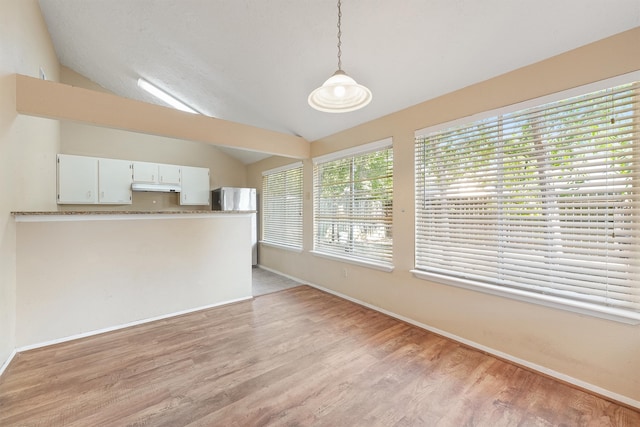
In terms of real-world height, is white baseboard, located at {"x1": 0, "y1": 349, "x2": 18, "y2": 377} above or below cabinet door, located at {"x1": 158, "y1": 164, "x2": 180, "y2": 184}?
below

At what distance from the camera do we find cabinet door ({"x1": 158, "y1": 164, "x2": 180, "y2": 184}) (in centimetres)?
517

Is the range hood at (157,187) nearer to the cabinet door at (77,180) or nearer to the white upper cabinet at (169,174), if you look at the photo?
the white upper cabinet at (169,174)

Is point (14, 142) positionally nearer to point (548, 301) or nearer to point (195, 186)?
point (195, 186)

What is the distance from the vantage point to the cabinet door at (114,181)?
4.56m

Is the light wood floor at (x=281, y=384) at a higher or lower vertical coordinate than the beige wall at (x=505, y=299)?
lower

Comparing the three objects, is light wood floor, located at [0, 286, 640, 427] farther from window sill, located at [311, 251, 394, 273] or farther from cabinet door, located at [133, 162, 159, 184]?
cabinet door, located at [133, 162, 159, 184]

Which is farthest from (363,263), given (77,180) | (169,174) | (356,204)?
(77,180)

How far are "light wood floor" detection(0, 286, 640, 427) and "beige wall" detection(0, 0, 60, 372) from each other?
2.00ft

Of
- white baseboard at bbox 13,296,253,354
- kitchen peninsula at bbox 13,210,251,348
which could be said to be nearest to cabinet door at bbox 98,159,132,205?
kitchen peninsula at bbox 13,210,251,348

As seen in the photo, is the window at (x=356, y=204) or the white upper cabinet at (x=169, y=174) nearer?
the window at (x=356, y=204)

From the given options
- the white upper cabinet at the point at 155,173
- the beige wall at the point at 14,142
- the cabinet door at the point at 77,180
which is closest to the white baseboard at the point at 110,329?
the beige wall at the point at 14,142

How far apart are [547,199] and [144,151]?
624cm

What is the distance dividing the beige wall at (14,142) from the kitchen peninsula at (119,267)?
15 centimetres

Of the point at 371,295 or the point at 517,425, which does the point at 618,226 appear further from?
the point at 371,295
